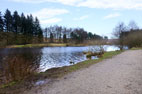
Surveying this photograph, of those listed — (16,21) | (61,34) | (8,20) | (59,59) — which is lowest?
(59,59)

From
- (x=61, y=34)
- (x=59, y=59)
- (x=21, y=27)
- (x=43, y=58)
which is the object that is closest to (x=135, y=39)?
(x=59, y=59)

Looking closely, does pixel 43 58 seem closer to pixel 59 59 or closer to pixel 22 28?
pixel 59 59

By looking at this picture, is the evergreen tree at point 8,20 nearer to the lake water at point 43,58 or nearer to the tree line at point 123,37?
the lake water at point 43,58

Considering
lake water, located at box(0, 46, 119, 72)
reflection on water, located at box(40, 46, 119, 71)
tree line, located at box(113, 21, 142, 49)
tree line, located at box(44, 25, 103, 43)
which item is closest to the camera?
lake water, located at box(0, 46, 119, 72)

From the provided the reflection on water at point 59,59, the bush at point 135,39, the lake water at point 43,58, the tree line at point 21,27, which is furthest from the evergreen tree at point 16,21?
the bush at point 135,39

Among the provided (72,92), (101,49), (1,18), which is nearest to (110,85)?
(72,92)

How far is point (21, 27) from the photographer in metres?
55.2

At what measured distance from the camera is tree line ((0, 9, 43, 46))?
5170 centimetres

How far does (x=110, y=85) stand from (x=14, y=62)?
4954 mm

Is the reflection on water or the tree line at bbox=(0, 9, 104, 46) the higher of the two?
the tree line at bbox=(0, 9, 104, 46)

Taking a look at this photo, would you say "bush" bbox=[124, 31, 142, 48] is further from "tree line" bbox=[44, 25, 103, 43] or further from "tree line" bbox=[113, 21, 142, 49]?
"tree line" bbox=[44, 25, 103, 43]

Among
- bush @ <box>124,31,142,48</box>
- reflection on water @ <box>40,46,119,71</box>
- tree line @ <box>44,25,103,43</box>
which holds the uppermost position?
tree line @ <box>44,25,103,43</box>

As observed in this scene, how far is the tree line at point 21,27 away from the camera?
51697mm

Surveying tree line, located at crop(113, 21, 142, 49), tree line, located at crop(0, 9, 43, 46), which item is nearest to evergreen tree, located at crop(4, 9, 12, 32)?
tree line, located at crop(0, 9, 43, 46)
